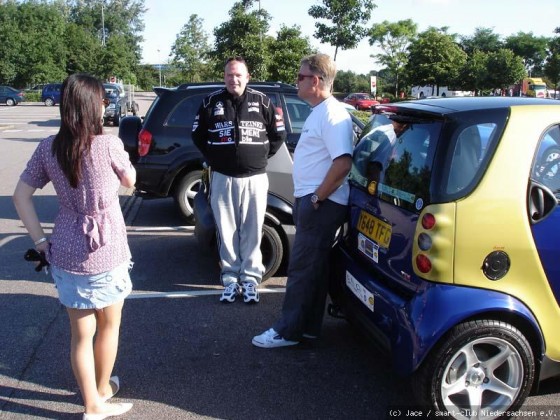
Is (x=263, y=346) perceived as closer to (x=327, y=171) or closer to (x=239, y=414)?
(x=239, y=414)

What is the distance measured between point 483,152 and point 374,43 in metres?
60.8

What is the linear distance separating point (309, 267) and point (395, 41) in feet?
196

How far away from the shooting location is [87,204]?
104 inches

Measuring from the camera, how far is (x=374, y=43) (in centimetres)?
6006

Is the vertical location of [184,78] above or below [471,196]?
above

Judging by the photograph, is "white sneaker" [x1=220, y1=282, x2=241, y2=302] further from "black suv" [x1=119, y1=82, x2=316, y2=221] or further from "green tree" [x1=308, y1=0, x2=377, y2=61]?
"green tree" [x1=308, y1=0, x2=377, y2=61]

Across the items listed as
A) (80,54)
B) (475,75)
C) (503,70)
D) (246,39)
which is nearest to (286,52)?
(246,39)

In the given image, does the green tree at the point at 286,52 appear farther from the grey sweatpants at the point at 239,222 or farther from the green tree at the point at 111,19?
the green tree at the point at 111,19

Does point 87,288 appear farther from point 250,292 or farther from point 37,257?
point 250,292

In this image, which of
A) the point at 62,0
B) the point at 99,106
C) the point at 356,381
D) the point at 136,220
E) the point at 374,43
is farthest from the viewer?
the point at 62,0

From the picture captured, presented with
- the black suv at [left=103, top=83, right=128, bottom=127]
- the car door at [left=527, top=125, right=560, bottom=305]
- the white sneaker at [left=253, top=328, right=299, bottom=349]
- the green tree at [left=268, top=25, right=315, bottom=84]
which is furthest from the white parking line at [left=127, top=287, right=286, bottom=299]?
the black suv at [left=103, top=83, right=128, bottom=127]

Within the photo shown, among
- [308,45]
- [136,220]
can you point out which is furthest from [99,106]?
[308,45]

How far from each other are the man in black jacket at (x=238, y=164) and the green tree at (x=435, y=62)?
44.3 metres

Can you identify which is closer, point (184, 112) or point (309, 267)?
point (309, 267)
